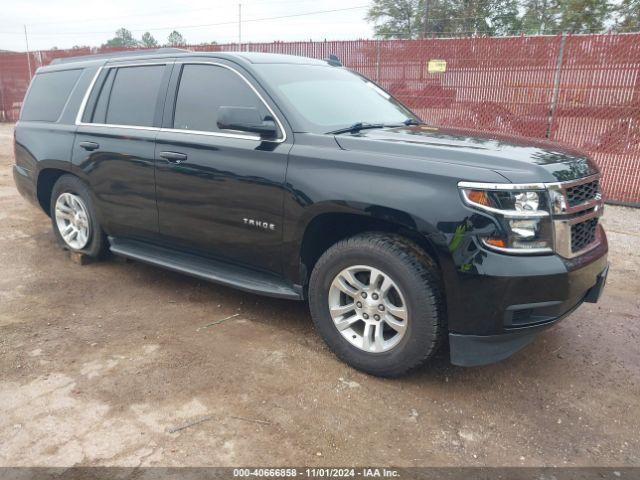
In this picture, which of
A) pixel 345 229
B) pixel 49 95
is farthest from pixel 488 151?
pixel 49 95

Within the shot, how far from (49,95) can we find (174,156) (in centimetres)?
217

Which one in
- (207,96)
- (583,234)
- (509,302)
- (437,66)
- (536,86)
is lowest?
(509,302)

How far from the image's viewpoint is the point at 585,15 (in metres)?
29.9

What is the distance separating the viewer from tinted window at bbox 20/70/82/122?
497cm

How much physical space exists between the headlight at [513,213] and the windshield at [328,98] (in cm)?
119

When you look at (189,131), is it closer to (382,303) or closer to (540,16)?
(382,303)

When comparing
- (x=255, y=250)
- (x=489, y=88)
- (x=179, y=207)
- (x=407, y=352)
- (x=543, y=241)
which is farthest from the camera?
(x=489, y=88)

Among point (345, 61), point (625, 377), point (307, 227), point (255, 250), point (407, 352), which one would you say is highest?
point (345, 61)

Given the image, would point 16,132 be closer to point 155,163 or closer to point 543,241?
point 155,163

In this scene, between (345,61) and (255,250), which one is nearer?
(255,250)

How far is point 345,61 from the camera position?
10.6 m

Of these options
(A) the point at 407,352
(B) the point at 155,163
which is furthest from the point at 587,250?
(B) the point at 155,163

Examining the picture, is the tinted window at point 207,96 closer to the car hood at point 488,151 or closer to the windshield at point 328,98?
the windshield at point 328,98

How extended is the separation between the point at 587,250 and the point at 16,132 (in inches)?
211
